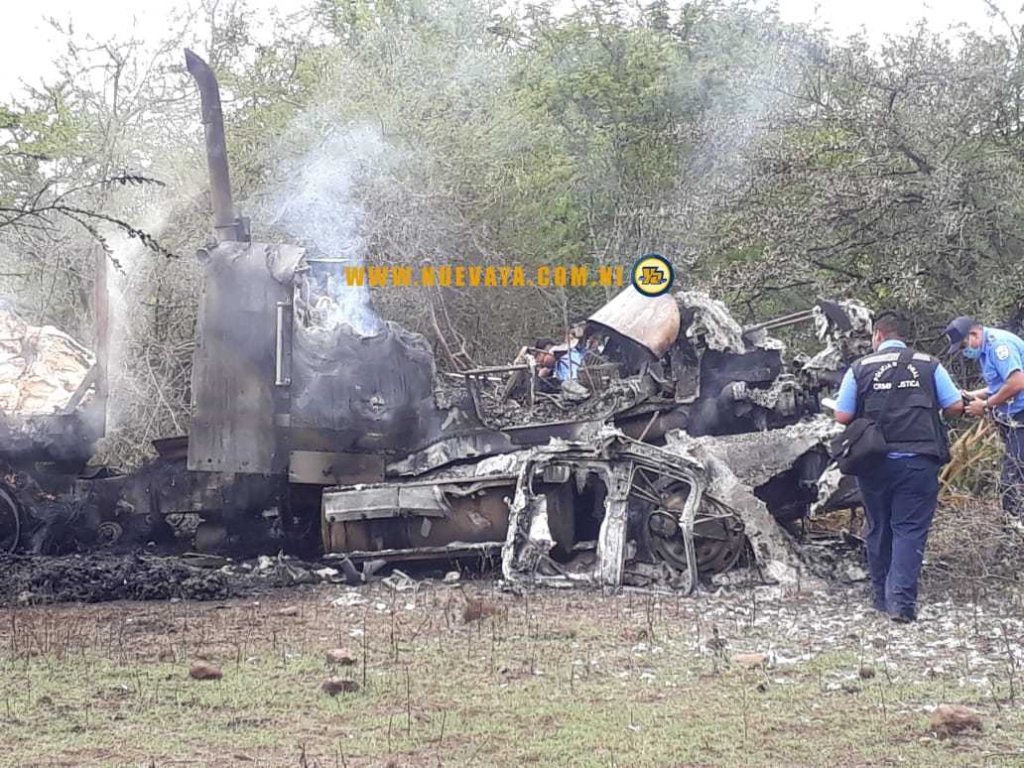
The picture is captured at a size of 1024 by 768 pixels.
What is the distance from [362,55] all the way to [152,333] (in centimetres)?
553

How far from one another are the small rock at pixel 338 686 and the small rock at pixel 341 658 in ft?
1.74

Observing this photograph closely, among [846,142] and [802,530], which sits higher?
[846,142]

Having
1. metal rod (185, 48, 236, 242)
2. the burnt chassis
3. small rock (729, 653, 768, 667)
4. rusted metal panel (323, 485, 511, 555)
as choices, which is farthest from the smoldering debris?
small rock (729, 653, 768, 667)

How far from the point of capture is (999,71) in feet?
44.7

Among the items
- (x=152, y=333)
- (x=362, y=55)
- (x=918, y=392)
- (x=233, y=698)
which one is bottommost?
(x=233, y=698)

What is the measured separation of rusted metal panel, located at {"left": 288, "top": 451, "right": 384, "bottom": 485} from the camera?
32.7 ft

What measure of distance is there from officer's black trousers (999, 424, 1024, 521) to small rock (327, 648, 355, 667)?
440 centimetres

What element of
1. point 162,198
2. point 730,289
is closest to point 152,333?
point 162,198

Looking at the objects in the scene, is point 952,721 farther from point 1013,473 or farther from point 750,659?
point 1013,473

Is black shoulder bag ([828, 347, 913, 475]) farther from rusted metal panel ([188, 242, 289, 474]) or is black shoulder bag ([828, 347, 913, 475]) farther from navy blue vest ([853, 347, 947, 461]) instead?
rusted metal panel ([188, 242, 289, 474])

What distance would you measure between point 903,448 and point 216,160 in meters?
6.72

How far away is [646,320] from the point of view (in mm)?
10234

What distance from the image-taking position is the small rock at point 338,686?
18.7 feet

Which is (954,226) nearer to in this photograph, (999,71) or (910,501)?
(999,71)
